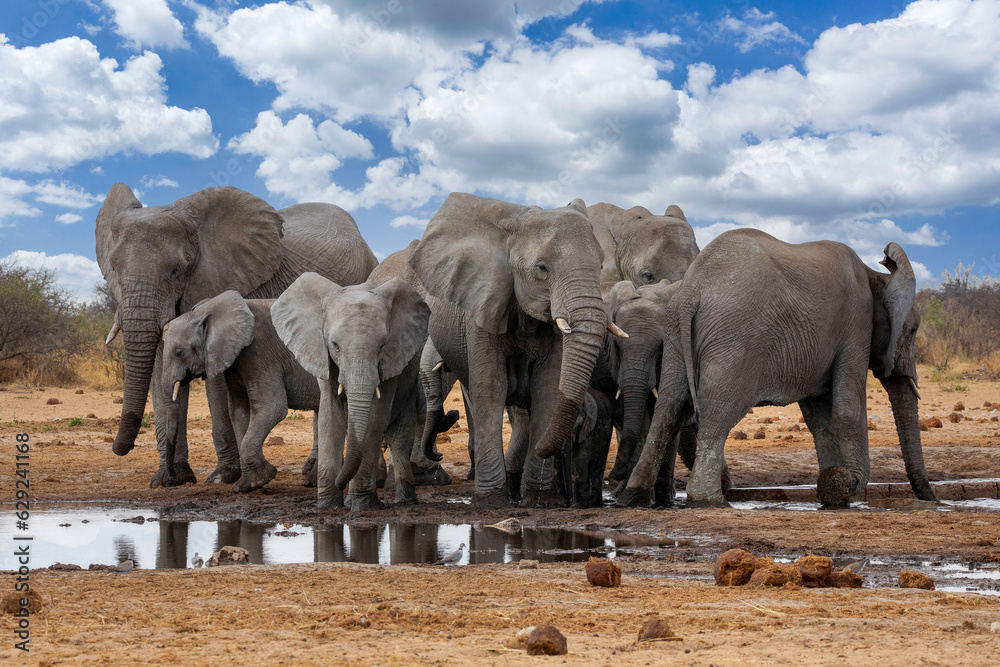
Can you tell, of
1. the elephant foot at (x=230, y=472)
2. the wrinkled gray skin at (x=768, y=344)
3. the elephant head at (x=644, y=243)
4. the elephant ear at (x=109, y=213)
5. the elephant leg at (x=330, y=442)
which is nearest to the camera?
the wrinkled gray skin at (x=768, y=344)

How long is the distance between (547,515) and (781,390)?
2.34 meters

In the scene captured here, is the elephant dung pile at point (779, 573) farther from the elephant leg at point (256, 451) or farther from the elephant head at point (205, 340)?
the elephant head at point (205, 340)

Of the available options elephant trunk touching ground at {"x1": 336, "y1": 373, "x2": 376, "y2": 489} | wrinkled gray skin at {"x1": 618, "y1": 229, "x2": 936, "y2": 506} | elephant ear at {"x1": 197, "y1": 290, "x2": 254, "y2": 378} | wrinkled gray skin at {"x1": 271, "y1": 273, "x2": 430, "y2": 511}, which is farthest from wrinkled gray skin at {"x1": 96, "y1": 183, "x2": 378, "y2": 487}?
wrinkled gray skin at {"x1": 618, "y1": 229, "x2": 936, "y2": 506}

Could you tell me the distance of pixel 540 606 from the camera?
464 centimetres

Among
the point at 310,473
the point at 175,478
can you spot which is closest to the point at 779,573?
the point at 310,473

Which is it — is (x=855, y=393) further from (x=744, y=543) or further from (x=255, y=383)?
(x=255, y=383)

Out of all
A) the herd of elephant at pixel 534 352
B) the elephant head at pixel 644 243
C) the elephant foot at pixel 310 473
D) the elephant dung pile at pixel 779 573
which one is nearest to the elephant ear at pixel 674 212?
the elephant head at pixel 644 243

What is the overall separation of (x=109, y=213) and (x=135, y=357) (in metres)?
2.39

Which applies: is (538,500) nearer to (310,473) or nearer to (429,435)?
(429,435)

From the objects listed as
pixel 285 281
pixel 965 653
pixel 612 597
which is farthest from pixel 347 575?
Answer: pixel 285 281

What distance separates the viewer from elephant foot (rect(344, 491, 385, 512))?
28.9 ft

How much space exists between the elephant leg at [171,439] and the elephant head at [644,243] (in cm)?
515

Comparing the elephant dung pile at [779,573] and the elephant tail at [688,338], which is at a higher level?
the elephant tail at [688,338]

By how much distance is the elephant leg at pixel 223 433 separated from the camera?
35.6 ft
